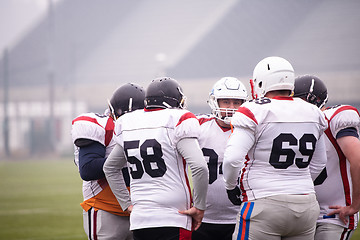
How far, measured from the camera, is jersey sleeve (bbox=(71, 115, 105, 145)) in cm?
422

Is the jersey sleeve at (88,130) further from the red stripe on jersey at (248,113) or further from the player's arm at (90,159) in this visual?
the red stripe on jersey at (248,113)

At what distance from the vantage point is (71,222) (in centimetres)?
1031

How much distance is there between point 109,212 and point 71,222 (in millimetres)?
6155

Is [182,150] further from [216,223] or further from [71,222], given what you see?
A: [71,222]

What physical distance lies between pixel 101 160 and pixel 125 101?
0.48 m

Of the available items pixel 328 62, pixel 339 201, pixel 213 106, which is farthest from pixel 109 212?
pixel 328 62

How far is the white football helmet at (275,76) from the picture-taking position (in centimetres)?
368

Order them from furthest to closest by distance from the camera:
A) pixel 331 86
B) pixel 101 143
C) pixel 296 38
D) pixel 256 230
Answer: pixel 296 38 < pixel 331 86 < pixel 101 143 < pixel 256 230

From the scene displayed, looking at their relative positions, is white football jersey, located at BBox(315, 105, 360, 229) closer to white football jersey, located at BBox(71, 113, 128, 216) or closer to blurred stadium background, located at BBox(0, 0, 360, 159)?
white football jersey, located at BBox(71, 113, 128, 216)

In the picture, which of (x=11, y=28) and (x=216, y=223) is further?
(x=11, y=28)

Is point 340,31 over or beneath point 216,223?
over

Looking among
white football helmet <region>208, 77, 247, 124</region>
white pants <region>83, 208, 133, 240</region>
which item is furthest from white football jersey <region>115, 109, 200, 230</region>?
white football helmet <region>208, 77, 247, 124</region>

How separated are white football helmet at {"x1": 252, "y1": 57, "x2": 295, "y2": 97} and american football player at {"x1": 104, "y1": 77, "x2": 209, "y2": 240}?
19.8 inches

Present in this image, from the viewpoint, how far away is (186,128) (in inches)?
145
